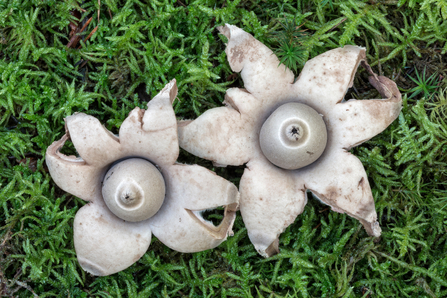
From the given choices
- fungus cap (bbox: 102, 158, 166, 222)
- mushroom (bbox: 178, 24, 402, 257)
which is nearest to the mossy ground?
mushroom (bbox: 178, 24, 402, 257)

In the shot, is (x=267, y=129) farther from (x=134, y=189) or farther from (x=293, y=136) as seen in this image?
(x=134, y=189)

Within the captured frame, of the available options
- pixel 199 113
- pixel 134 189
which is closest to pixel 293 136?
pixel 199 113

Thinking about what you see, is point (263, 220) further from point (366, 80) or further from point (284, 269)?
point (366, 80)

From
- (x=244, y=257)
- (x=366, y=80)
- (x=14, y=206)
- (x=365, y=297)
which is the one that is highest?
(x=366, y=80)

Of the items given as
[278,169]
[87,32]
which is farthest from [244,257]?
[87,32]

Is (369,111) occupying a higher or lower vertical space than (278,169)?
higher

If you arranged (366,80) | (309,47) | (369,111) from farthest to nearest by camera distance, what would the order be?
(366,80)
(309,47)
(369,111)

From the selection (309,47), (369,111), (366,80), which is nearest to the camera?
(369,111)
